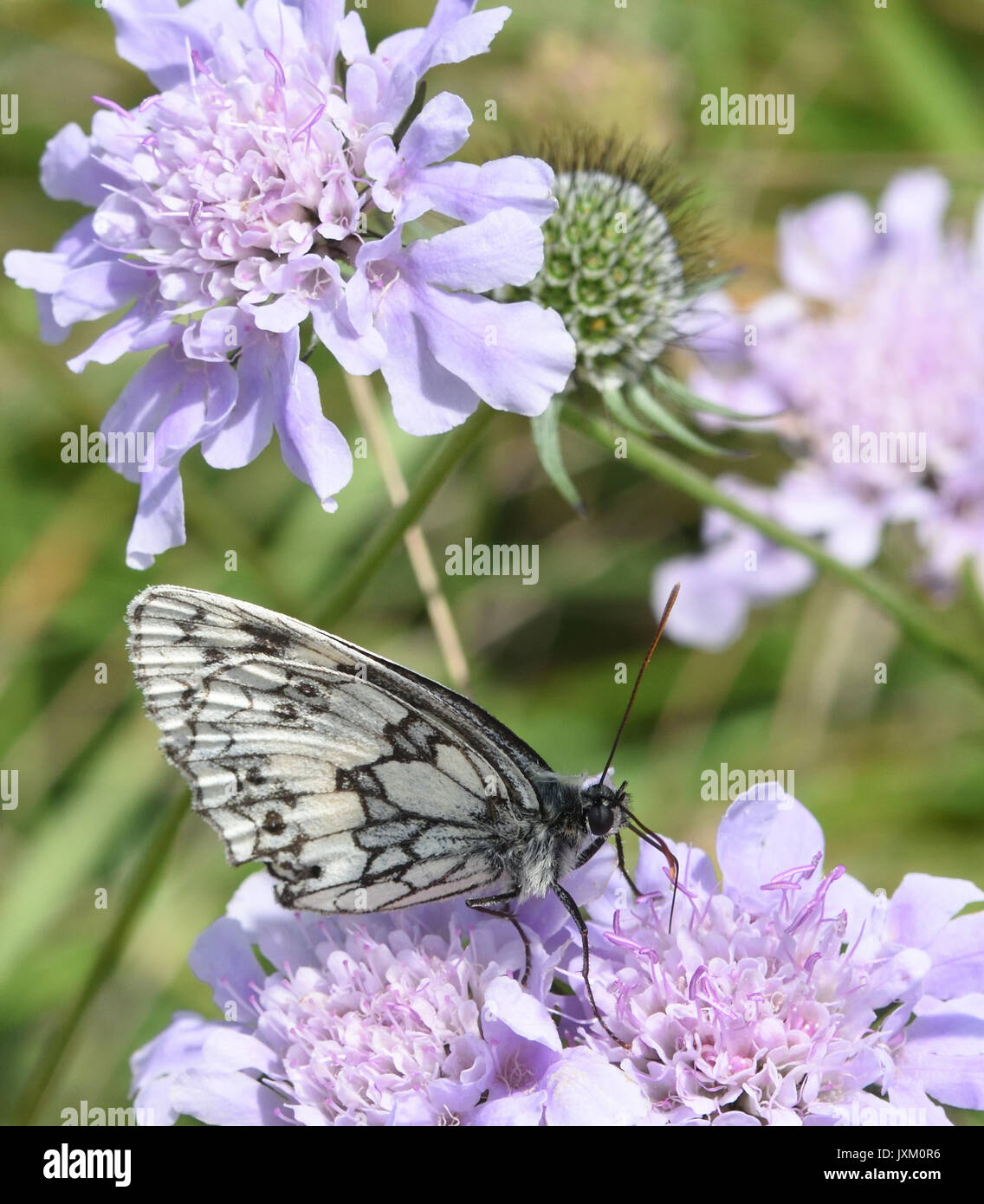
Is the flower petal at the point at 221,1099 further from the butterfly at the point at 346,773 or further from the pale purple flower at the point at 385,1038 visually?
the butterfly at the point at 346,773

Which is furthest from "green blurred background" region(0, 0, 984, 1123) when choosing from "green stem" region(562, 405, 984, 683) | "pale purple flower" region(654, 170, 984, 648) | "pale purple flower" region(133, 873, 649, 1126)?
"pale purple flower" region(133, 873, 649, 1126)

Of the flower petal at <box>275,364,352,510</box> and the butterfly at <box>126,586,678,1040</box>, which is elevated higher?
the flower petal at <box>275,364,352,510</box>

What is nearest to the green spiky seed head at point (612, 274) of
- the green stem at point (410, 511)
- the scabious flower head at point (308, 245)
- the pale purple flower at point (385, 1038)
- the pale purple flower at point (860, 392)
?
the green stem at point (410, 511)

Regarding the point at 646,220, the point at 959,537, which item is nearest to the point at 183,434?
the point at 646,220

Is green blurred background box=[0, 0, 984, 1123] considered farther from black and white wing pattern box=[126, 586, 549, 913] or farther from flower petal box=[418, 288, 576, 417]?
flower petal box=[418, 288, 576, 417]

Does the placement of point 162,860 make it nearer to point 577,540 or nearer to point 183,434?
point 183,434
